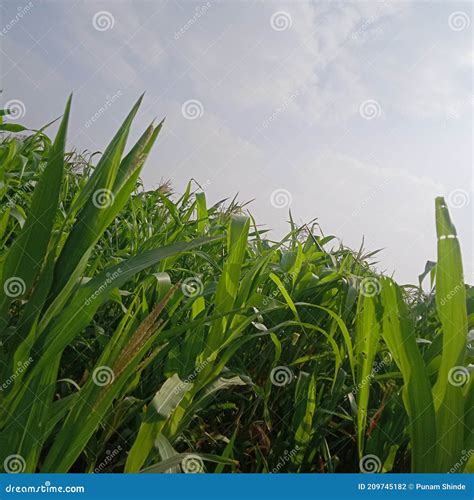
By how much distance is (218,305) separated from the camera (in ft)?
3.40

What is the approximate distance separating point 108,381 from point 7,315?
241mm

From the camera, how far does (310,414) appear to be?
1.06 m

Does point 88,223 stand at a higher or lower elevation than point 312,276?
lower

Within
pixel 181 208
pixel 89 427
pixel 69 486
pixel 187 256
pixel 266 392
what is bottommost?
pixel 69 486

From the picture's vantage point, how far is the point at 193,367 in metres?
1.05

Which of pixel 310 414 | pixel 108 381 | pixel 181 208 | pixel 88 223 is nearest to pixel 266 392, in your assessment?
pixel 310 414

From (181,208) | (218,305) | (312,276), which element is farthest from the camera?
(181,208)

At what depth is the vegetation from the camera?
790mm

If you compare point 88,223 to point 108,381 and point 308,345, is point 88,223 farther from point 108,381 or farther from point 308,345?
point 308,345

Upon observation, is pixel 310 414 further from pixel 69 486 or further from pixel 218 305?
pixel 69 486

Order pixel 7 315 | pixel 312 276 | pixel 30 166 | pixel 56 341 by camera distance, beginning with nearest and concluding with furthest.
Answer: pixel 56 341, pixel 7 315, pixel 312 276, pixel 30 166

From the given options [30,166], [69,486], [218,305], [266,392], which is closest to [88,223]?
[218,305]

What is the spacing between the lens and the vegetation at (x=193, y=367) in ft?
2.59

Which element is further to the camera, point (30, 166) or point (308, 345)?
point (30, 166)
